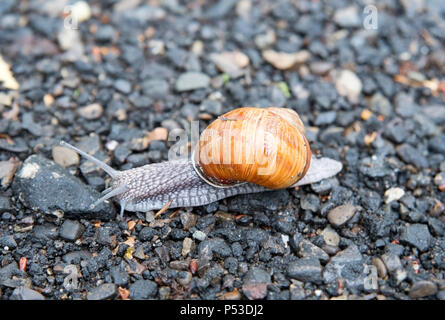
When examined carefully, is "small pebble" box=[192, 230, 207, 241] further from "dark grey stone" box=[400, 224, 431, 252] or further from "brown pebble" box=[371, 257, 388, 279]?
"dark grey stone" box=[400, 224, 431, 252]

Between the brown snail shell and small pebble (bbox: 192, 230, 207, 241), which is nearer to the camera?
the brown snail shell

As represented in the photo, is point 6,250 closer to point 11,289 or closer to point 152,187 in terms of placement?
point 11,289

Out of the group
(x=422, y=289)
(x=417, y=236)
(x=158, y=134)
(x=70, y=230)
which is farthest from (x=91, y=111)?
(x=422, y=289)

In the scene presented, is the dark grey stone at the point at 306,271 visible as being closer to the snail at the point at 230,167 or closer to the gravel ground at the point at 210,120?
the gravel ground at the point at 210,120

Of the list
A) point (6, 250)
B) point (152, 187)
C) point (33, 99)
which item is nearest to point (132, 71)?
point (33, 99)

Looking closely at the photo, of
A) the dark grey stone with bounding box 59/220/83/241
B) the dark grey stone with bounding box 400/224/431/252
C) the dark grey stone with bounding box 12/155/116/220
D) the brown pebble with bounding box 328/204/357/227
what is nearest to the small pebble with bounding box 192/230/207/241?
the dark grey stone with bounding box 12/155/116/220
